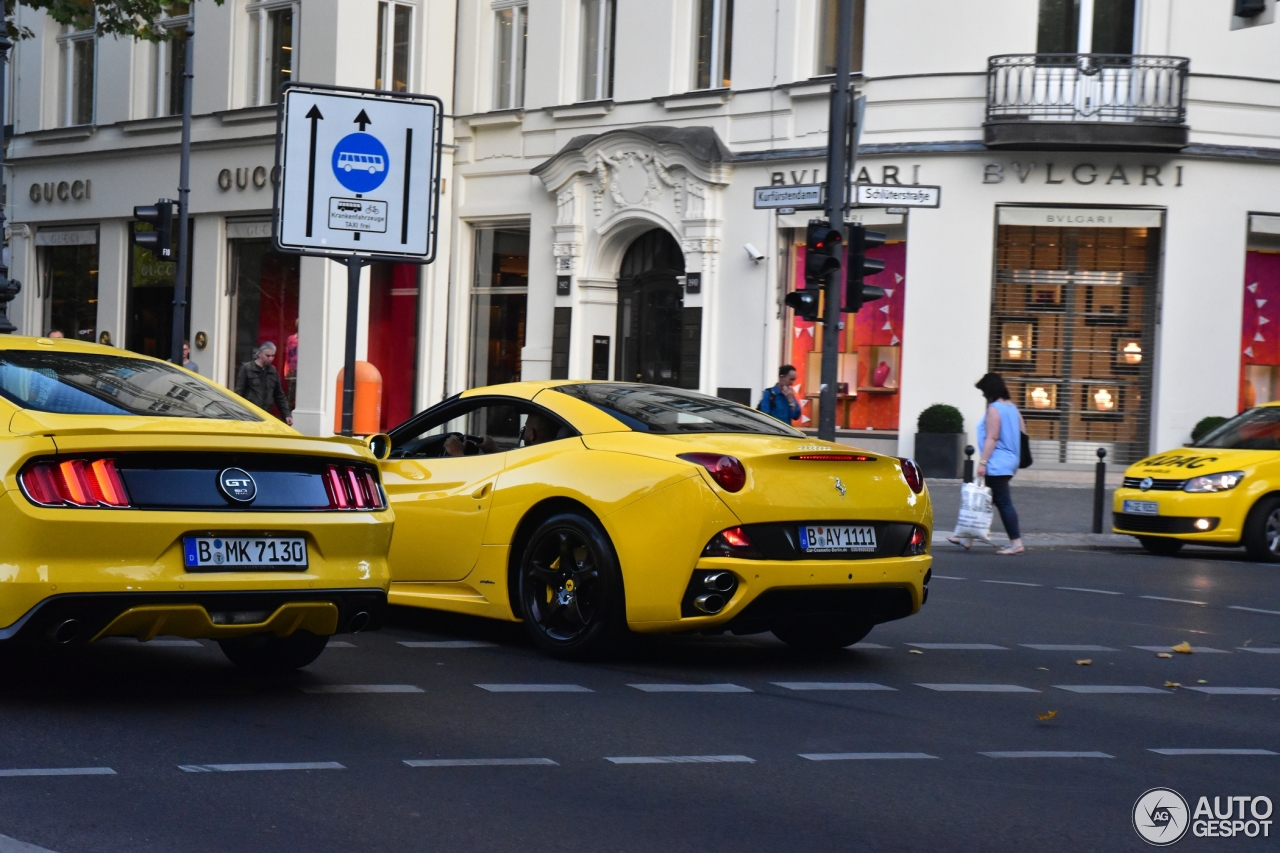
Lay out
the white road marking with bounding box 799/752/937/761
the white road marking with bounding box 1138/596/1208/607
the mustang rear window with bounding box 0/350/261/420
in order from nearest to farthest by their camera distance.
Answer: the white road marking with bounding box 799/752/937/761 → the mustang rear window with bounding box 0/350/261/420 → the white road marking with bounding box 1138/596/1208/607

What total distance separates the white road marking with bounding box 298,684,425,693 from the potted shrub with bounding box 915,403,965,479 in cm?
1665

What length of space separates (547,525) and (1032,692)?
2457 mm

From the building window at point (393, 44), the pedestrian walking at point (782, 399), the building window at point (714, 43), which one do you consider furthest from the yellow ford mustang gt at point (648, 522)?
the building window at point (393, 44)

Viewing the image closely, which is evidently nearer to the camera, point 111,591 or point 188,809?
point 188,809

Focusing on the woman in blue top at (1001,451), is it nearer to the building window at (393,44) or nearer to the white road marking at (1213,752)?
the white road marking at (1213,752)

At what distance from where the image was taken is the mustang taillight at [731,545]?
25.7ft

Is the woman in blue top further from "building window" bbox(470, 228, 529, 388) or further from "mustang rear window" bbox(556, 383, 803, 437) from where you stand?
"building window" bbox(470, 228, 529, 388)

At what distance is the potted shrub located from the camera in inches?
921

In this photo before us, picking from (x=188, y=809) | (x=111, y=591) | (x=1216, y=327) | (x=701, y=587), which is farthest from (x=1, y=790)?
(x=1216, y=327)

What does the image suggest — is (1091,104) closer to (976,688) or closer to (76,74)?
(976,688)

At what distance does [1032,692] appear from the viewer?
795cm

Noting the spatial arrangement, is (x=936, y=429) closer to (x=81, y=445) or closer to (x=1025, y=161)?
(x=1025, y=161)

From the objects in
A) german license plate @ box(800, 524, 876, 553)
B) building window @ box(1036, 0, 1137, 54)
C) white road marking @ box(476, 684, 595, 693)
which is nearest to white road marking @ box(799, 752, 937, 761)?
white road marking @ box(476, 684, 595, 693)

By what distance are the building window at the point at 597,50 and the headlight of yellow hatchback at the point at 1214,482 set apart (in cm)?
1427
